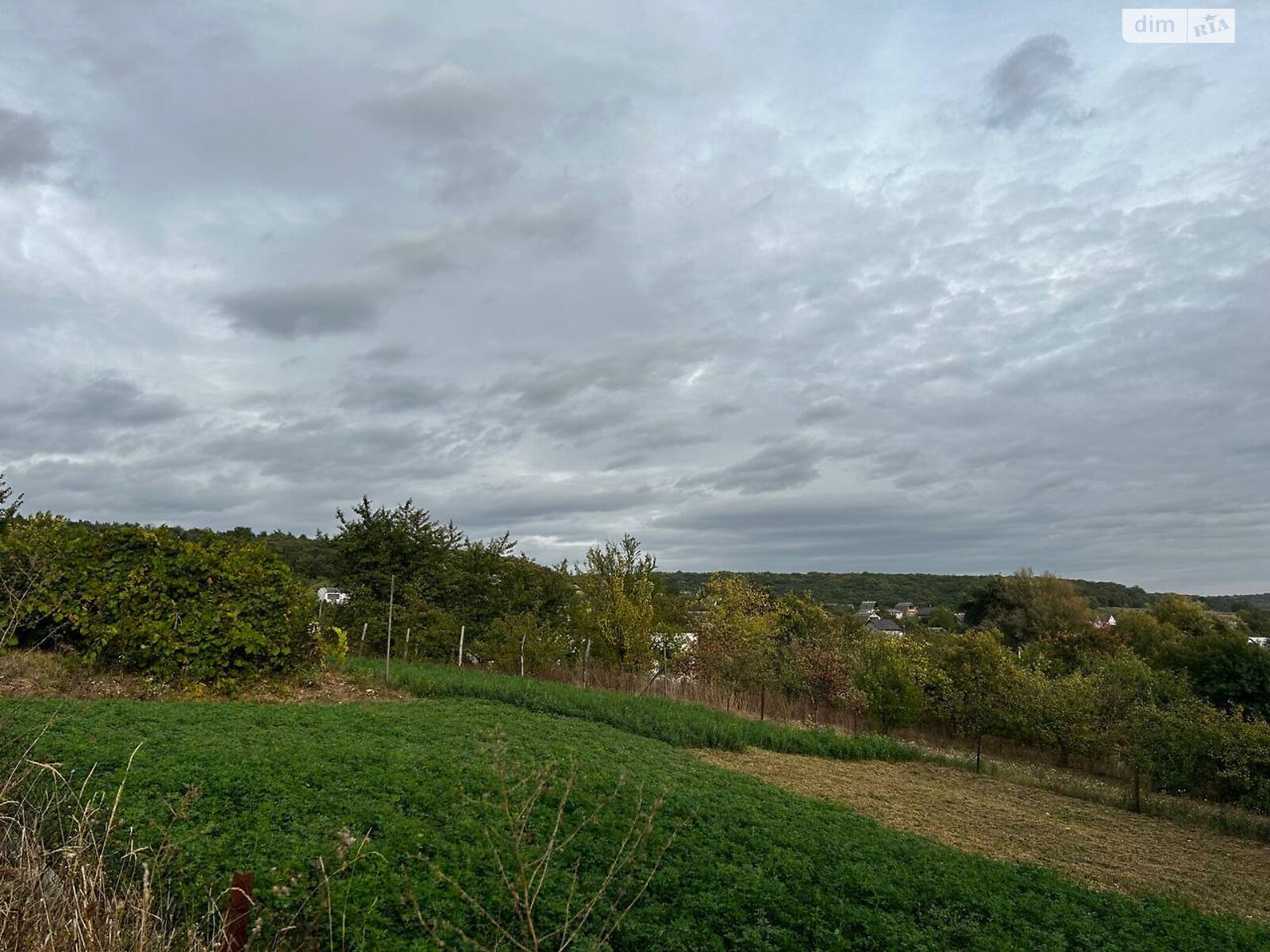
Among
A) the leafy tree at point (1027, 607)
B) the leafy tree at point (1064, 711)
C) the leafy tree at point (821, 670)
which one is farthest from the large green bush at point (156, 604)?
the leafy tree at point (1027, 607)

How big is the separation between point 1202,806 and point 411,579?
18.0 metres

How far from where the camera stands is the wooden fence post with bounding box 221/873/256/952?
11.0 ft

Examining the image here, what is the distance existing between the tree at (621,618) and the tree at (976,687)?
7.96m

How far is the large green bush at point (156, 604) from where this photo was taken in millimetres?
10961

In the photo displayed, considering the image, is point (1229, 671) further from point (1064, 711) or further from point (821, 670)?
point (821, 670)

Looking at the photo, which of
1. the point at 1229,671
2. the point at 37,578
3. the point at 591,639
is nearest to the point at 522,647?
the point at 591,639

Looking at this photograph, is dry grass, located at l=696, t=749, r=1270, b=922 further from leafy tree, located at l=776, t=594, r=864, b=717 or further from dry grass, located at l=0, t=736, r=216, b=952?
dry grass, located at l=0, t=736, r=216, b=952

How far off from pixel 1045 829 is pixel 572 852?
7769 millimetres

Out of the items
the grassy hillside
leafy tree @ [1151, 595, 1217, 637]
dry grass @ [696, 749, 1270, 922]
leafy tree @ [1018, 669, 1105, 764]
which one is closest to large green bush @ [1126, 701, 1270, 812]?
dry grass @ [696, 749, 1270, 922]

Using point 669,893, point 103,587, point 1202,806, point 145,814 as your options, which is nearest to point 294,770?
point 145,814

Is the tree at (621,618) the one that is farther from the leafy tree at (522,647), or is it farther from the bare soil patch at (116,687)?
the bare soil patch at (116,687)

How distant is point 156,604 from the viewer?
1115 centimetres

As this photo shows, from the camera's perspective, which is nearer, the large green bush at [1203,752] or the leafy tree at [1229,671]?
the large green bush at [1203,752]

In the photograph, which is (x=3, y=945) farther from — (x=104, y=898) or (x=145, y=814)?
(x=145, y=814)
